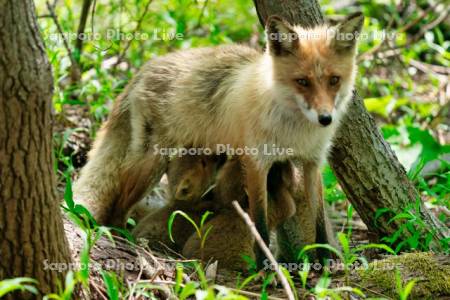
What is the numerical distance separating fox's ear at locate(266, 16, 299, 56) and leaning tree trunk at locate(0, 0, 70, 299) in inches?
95.9

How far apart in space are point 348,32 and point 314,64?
500 millimetres

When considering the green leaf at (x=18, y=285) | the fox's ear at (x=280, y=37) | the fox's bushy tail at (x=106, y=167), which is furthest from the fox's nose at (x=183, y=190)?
the green leaf at (x=18, y=285)

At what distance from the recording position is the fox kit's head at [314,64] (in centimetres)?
538

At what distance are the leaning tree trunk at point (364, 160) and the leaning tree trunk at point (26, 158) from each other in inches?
119

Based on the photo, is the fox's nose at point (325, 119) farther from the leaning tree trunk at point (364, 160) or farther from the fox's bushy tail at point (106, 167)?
the fox's bushy tail at point (106, 167)

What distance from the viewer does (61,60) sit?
8.42 metres

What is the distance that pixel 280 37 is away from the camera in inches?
217

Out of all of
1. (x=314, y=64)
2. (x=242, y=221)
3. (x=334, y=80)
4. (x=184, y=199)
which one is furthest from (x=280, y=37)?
(x=184, y=199)

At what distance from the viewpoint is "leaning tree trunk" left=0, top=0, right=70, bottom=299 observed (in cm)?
345

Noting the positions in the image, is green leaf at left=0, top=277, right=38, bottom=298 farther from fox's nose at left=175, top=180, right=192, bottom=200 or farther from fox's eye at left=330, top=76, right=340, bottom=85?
fox's eye at left=330, top=76, right=340, bottom=85

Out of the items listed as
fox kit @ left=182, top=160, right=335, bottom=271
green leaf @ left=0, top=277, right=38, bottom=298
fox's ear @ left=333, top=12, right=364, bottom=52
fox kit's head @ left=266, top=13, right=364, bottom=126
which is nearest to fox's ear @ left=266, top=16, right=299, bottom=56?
fox kit's head @ left=266, top=13, right=364, bottom=126

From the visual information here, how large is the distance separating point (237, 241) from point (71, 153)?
3.11 metres

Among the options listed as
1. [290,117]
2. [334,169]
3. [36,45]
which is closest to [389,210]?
[334,169]

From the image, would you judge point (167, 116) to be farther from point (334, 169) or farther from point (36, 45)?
point (36, 45)
